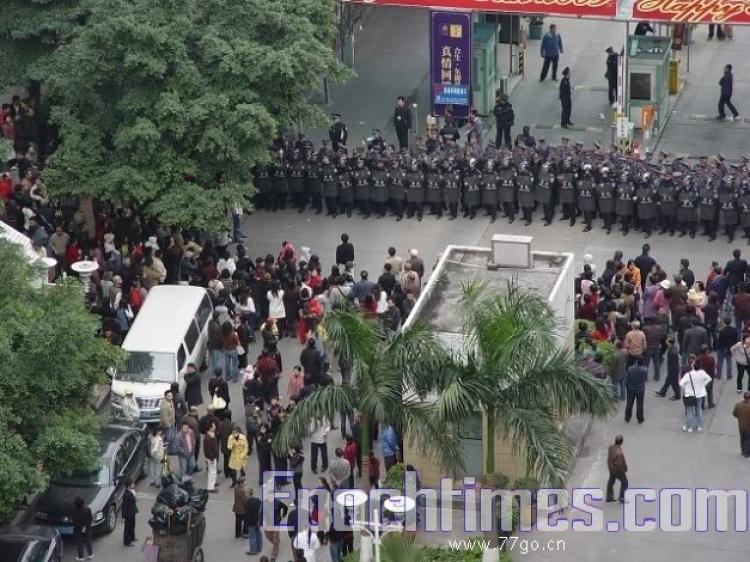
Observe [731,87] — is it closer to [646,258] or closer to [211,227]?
[646,258]

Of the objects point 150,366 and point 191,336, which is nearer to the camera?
point 150,366

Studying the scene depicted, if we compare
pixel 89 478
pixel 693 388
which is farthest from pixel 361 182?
pixel 89 478

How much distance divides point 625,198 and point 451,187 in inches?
146

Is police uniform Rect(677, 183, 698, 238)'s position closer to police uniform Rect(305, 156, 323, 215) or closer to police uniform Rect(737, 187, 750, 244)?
police uniform Rect(737, 187, 750, 244)

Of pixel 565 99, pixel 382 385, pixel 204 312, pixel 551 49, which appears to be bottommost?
pixel 204 312

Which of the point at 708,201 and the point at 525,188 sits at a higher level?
the point at 525,188

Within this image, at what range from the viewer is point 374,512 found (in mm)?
29484

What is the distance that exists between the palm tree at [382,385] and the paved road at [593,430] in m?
2.98

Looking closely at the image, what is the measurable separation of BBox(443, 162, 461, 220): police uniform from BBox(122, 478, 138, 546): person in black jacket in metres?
13.4

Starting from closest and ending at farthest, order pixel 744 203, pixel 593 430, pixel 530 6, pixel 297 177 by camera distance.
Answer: pixel 593 430 < pixel 744 203 < pixel 297 177 < pixel 530 6

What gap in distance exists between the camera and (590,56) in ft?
178

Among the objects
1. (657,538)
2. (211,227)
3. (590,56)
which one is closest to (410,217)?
(211,227)

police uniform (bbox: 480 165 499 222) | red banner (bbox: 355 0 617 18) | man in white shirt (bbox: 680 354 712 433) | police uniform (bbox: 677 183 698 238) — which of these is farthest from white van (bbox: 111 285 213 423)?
red banner (bbox: 355 0 617 18)

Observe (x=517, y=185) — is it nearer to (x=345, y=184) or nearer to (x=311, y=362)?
(x=345, y=184)
